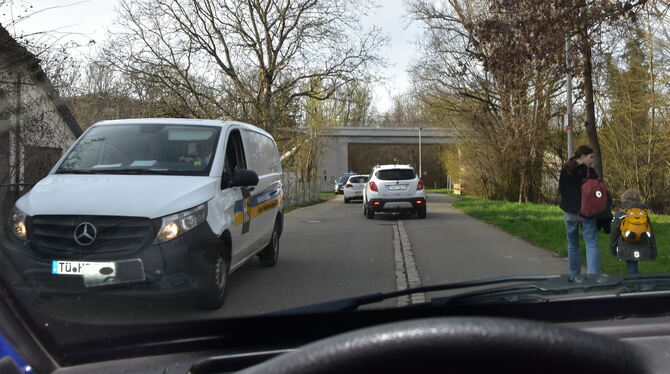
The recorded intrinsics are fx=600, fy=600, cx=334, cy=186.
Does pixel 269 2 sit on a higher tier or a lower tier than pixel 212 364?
higher

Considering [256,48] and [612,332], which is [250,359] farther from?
[256,48]

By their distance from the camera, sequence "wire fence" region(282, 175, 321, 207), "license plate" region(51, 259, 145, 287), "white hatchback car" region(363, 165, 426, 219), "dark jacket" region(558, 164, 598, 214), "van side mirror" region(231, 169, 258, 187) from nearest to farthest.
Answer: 1. "license plate" region(51, 259, 145, 287)
2. "van side mirror" region(231, 169, 258, 187)
3. "dark jacket" region(558, 164, 598, 214)
4. "white hatchback car" region(363, 165, 426, 219)
5. "wire fence" region(282, 175, 321, 207)

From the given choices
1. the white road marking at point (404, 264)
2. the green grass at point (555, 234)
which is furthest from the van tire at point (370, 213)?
the white road marking at point (404, 264)

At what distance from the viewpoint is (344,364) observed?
42.3 inches

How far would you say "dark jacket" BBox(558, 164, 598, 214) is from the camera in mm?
7387

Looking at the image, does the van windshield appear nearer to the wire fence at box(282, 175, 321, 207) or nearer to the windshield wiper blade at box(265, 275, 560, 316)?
the windshield wiper blade at box(265, 275, 560, 316)

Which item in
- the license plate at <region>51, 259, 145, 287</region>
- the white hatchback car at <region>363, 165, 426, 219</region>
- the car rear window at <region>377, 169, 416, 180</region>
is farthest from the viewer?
the car rear window at <region>377, 169, 416, 180</region>

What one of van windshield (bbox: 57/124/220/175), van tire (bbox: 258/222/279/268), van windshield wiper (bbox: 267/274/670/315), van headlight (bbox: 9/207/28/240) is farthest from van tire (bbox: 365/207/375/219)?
van windshield wiper (bbox: 267/274/670/315)

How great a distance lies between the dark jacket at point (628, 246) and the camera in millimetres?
6289

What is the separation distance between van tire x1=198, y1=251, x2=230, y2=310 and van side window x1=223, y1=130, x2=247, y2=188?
99 centimetres

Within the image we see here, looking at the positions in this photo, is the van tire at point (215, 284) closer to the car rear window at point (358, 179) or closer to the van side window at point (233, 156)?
the van side window at point (233, 156)

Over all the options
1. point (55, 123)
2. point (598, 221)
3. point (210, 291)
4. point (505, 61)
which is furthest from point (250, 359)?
point (55, 123)

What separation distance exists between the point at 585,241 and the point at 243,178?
13.6 feet

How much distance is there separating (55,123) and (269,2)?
15.1 m
